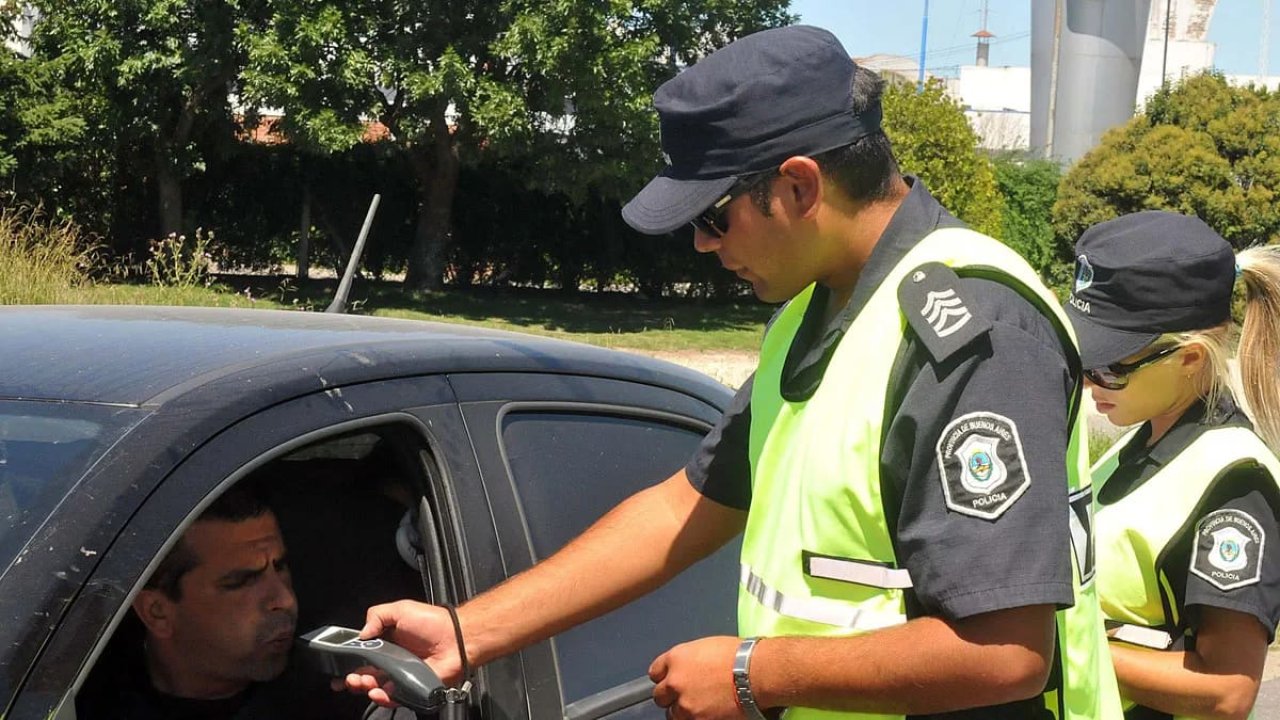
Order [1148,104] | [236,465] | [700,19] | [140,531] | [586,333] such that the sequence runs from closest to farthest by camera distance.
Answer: [140,531]
[236,465]
[586,333]
[700,19]
[1148,104]

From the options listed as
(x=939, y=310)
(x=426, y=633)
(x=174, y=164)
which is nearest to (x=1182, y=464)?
(x=939, y=310)

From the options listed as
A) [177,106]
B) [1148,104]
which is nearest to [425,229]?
[177,106]

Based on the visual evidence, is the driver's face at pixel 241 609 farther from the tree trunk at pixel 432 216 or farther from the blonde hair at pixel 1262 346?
the tree trunk at pixel 432 216

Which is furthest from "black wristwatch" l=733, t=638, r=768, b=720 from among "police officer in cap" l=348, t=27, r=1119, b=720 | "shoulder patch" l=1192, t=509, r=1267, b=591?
"shoulder patch" l=1192, t=509, r=1267, b=591

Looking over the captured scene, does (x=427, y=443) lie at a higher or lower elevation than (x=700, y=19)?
lower

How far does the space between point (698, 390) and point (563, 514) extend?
0.51m

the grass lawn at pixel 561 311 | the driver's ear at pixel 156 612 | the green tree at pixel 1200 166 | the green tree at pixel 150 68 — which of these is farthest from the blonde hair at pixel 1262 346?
the green tree at pixel 1200 166

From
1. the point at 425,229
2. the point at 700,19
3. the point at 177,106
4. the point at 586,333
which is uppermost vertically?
the point at 700,19

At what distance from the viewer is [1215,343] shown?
2.19 meters

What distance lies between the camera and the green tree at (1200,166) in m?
18.6

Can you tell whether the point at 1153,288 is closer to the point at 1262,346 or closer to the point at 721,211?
the point at 1262,346

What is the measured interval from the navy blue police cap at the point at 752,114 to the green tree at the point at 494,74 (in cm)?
1518

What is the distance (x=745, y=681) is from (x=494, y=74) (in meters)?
17.1

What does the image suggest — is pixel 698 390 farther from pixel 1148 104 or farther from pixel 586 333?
pixel 1148 104
